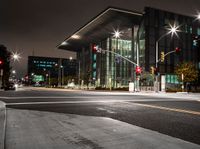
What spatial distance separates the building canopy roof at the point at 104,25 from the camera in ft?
166

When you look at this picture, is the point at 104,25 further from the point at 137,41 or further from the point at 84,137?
the point at 84,137

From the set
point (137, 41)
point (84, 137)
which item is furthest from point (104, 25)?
point (84, 137)

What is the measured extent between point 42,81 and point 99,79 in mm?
115591

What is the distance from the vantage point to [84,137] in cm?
571

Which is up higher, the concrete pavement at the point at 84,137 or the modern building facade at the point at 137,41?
the modern building facade at the point at 137,41

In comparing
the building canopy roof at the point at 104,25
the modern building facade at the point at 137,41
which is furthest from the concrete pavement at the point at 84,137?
the building canopy roof at the point at 104,25

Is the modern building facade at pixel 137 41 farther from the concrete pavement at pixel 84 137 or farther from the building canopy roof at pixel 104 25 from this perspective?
the concrete pavement at pixel 84 137

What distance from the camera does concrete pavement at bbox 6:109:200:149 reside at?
4.96m

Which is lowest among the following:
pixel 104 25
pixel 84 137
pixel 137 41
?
pixel 84 137

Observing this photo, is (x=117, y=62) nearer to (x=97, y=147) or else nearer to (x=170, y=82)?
(x=170, y=82)

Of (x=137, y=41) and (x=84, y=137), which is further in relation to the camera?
(x=137, y=41)

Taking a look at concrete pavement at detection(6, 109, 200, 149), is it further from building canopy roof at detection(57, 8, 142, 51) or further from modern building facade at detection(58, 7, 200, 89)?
building canopy roof at detection(57, 8, 142, 51)

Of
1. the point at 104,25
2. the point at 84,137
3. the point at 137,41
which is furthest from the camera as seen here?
→ the point at 104,25

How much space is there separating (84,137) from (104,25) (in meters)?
53.6
